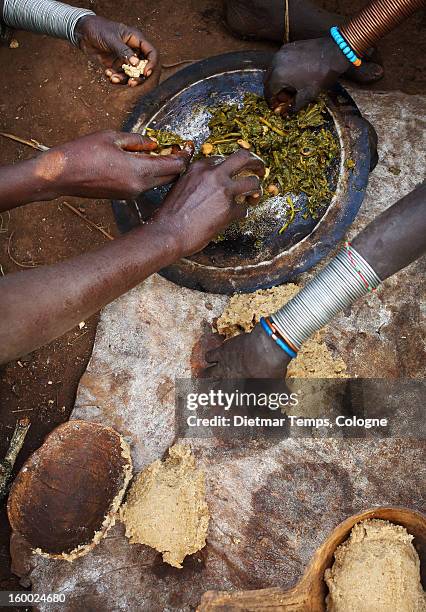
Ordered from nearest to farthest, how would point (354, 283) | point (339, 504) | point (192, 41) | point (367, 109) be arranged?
point (354, 283), point (339, 504), point (367, 109), point (192, 41)

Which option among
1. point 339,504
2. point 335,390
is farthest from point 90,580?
point 335,390

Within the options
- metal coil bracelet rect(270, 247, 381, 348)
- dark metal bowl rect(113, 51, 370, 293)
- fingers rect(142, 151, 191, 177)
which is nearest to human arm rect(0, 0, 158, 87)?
dark metal bowl rect(113, 51, 370, 293)

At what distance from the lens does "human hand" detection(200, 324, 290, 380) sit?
2.41 meters

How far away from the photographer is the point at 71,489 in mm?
2645

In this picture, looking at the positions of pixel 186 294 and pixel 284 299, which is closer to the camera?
pixel 284 299

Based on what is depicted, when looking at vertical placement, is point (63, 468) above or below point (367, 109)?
below

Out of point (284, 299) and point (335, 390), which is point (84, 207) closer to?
point (284, 299)

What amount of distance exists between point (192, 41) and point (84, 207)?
135 cm

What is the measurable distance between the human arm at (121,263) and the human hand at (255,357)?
442 millimetres

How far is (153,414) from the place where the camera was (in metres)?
2.81

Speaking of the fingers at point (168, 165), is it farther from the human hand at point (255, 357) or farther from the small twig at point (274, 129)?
the human hand at point (255, 357)

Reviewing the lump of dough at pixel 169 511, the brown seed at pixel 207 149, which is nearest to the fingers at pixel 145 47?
the brown seed at pixel 207 149

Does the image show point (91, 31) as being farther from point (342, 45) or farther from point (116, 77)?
point (342, 45)

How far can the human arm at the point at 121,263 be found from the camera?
6.70 feet
